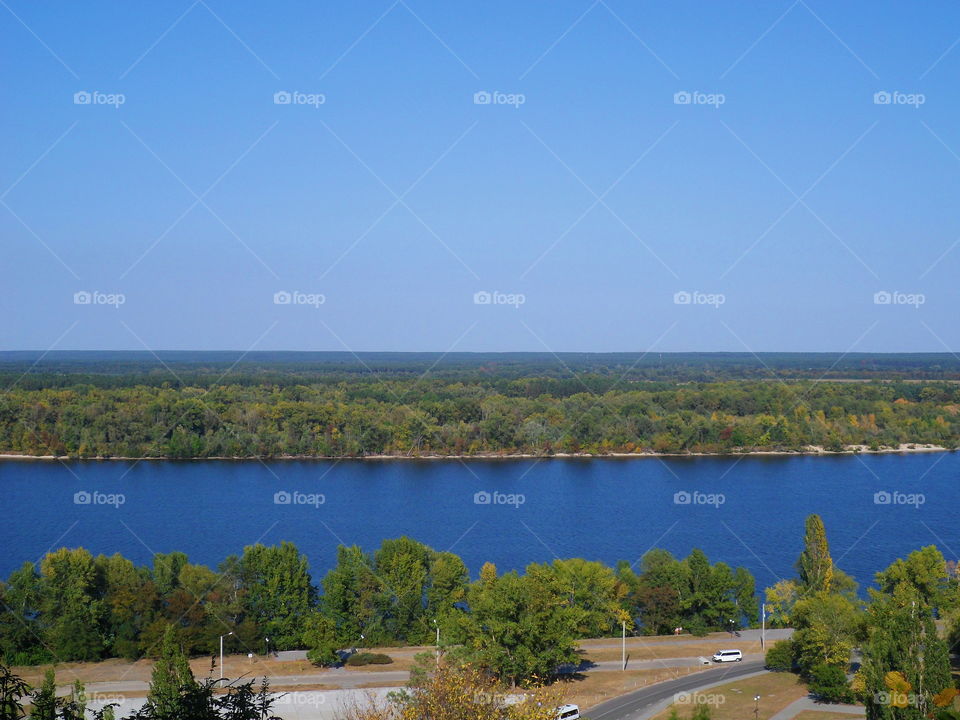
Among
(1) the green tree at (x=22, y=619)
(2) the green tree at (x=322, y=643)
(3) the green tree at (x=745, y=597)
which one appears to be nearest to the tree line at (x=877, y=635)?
(3) the green tree at (x=745, y=597)

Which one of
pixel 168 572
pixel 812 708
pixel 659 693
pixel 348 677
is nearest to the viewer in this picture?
pixel 812 708

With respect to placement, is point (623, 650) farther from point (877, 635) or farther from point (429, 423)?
point (429, 423)

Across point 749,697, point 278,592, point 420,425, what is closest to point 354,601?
point 278,592

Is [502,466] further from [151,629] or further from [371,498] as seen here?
[151,629]

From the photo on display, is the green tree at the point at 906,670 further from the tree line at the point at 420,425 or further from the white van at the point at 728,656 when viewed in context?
the tree line at the point at 420,425

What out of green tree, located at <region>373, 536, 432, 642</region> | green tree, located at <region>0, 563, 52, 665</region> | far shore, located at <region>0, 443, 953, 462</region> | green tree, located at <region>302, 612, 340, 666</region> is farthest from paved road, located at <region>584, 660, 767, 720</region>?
far shore, located at <region>0, 443, 953, 462</region>
